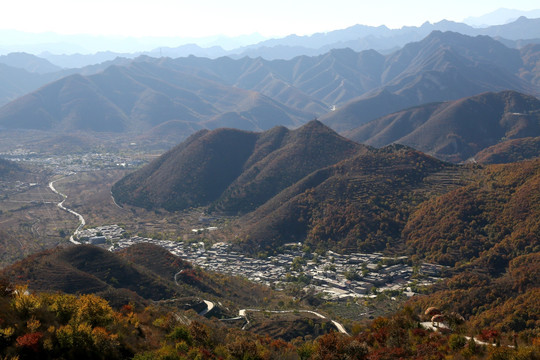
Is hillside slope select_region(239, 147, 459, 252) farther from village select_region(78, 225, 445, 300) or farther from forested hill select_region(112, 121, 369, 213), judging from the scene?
forested hill select_region(112, 121, 369, 213)

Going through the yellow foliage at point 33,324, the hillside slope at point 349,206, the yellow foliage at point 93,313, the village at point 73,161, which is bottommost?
the village at point 73,161

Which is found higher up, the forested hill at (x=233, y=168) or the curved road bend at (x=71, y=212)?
the forested hill at (x=233, y=168)

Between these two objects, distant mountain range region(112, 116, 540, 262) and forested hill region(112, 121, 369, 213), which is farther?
forested hill region(112, 121, 369, 213)

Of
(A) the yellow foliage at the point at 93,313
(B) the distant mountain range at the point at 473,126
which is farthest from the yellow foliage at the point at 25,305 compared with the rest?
(B) the distant mountain range at the point at 473,126

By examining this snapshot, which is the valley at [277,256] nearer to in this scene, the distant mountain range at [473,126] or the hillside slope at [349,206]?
the hillside slope at [349,206]

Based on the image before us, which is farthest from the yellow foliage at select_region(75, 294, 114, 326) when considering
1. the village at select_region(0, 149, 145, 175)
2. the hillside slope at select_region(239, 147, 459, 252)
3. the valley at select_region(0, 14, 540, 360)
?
the village at select_region(0, 149, 145, 175)

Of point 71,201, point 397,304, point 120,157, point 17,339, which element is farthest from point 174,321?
point 120,157

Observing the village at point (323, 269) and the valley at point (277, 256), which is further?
the village at point (323, 269)

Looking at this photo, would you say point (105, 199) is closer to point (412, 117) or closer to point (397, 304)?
point (397, 304)

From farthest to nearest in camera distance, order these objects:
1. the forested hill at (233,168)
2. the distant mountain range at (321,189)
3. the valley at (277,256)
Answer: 1. the forested hill at (233,168)
2. the distant mountain range at (321,189)
3. the valley at (277,256)

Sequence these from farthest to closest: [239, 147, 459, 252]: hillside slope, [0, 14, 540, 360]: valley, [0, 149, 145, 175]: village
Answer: [0, 149, 145, 175]: village < [239, 147, 459, 252]: hillside slope < [0, 14, 540, 360]: valley
